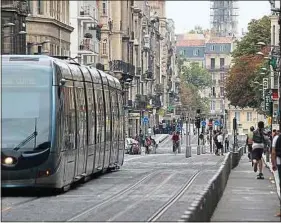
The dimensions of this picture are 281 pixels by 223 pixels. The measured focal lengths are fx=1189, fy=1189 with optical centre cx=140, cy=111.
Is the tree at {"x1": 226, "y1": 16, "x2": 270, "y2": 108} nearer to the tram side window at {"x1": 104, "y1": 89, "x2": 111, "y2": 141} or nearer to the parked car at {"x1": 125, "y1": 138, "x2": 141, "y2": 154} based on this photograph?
the parked car at {"x1": 125, "y1": 138, "x2": 141, "y2": 154}

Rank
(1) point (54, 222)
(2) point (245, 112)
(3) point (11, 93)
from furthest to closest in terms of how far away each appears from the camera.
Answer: (2) point (245, 112), (3) point (11, 93), (1) point (54, 222)

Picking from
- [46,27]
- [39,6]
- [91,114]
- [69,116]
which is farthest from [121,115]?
[46,27]

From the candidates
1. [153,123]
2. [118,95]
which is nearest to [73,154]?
[118,95]

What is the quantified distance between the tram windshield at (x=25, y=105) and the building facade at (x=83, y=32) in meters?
72.1

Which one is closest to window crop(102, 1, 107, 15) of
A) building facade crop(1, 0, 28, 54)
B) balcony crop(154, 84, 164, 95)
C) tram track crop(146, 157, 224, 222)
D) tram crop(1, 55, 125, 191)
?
building facade crop(1, 0, 28, 54)

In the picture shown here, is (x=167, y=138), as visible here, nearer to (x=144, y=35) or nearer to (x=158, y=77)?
(x=144, y=35)

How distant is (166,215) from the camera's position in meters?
21.6

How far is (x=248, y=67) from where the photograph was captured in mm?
117812

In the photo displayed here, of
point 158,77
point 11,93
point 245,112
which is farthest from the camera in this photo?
point 245,112

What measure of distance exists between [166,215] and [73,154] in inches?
322

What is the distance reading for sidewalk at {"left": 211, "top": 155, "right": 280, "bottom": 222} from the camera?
22.8 m

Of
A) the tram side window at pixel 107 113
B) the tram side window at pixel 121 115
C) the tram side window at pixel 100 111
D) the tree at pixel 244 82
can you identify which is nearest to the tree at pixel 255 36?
the tree at pixel 244 82

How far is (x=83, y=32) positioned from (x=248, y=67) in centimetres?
2064

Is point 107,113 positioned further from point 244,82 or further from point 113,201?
point 244,82
